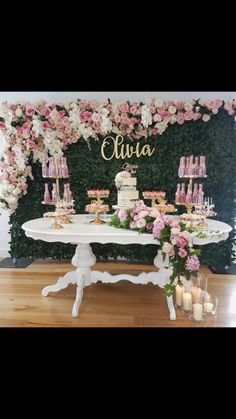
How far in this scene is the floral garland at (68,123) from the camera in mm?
5293

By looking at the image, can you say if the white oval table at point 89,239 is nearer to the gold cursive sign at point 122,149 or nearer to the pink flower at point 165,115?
the gold cursive sign at point 122,149

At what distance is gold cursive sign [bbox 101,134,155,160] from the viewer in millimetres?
5469

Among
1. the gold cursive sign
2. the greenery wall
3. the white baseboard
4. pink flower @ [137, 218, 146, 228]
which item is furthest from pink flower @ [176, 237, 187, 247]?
the white baseboard

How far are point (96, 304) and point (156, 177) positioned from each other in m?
2.20

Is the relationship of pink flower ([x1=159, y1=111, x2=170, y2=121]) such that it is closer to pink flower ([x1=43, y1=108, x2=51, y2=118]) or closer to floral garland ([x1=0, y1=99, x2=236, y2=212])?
floral garland ([x1=0, y1=99, x2=236, y2=212])

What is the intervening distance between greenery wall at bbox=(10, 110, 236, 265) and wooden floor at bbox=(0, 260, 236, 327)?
0.45 m

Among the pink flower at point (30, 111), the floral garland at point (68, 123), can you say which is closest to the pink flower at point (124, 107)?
the floral garland at point (68, 123)

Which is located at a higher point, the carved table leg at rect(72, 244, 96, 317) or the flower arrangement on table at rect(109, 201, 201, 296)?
the flower arrangement on table at rect(109, 201, 201, 296)

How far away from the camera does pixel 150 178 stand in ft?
18.1

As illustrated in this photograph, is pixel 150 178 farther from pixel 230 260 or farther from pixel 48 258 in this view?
pixel 48 258

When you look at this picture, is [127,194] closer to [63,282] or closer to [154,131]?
[63,282]

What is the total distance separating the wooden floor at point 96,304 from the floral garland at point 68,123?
1.36 metres

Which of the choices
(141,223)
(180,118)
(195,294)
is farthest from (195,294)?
(180,118)

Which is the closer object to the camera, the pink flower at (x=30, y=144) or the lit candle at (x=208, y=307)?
the lit candle at (x=208, y=307)
